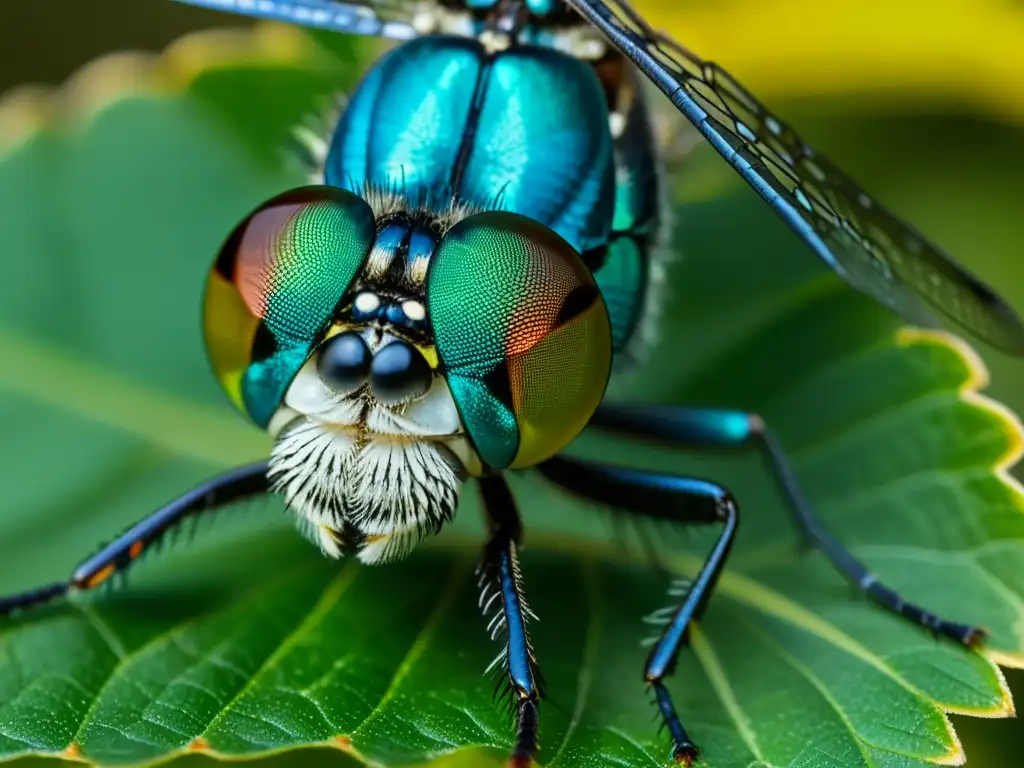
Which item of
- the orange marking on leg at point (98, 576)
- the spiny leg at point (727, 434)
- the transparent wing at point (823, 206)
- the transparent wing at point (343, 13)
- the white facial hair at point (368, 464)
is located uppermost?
the transparent wing at point (343, 13)

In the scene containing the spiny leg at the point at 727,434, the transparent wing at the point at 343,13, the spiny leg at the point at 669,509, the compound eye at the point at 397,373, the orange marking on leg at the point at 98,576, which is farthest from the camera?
the transparent wing at the point at 343,13

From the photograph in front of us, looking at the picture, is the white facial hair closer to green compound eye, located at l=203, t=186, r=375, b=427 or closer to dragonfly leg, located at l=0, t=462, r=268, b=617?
green compound eye, located at l=203, t=186, r=375, b=427

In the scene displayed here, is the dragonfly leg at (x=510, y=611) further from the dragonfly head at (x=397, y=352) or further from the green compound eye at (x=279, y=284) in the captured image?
the green compound eye at (x=279, y=284)

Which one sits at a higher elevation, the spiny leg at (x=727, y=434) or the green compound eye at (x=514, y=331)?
the green compound eye at (x=514, y=331)

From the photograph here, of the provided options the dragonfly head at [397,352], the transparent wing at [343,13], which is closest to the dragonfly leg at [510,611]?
the dragonfly head at [397,352]

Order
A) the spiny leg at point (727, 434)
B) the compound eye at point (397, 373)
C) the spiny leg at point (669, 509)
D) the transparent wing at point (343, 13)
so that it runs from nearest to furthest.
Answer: the compound eye at point (397, 373)
the spiny leg at point (669, 509)
the spiny leg at point (727, 434)
the transparent wing at point (343, 13)

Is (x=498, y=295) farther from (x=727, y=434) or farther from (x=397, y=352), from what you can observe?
(x=727, y=434)

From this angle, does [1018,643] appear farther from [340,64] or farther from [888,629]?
[340,64]

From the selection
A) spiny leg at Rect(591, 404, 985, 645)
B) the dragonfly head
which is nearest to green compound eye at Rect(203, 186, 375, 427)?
the dragonfly head
